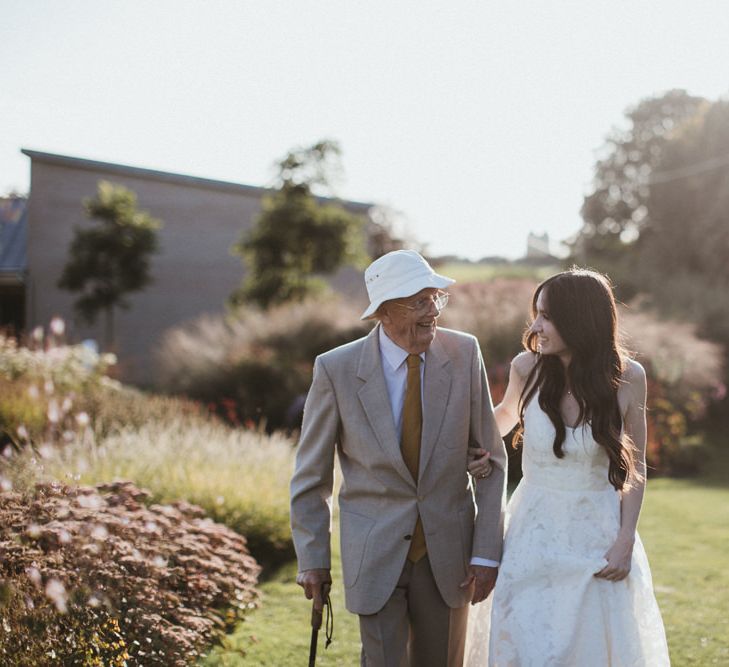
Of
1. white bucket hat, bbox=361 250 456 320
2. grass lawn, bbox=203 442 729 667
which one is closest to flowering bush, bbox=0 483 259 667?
grass lawn, bbox=203 442 729 667

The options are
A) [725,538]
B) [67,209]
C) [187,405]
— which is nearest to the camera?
[725,538]

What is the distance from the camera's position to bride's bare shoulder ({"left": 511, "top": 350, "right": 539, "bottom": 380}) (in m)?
3.85

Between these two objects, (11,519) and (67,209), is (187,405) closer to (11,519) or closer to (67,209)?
(11,519)

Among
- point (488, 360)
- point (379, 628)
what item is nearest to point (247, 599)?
point (379, 628)

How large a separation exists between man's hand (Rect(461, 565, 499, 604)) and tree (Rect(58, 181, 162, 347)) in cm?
2527

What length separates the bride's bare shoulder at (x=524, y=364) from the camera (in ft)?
12.6

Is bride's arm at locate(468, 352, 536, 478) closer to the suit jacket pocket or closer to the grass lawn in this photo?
the suit jacket pocket

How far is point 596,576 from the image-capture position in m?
3.43

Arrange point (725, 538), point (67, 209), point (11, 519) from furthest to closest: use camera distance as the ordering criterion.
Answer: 1. point (67, 209)
2. point (725, 538)
3. point (11, 519)

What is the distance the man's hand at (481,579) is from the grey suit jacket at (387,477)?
0.13 ft

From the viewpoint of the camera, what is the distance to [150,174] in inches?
1282

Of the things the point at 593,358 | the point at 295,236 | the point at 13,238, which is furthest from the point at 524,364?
the point at 13,238

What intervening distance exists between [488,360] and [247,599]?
28.6ft

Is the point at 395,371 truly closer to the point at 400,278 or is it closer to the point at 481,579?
the point at 400,278
